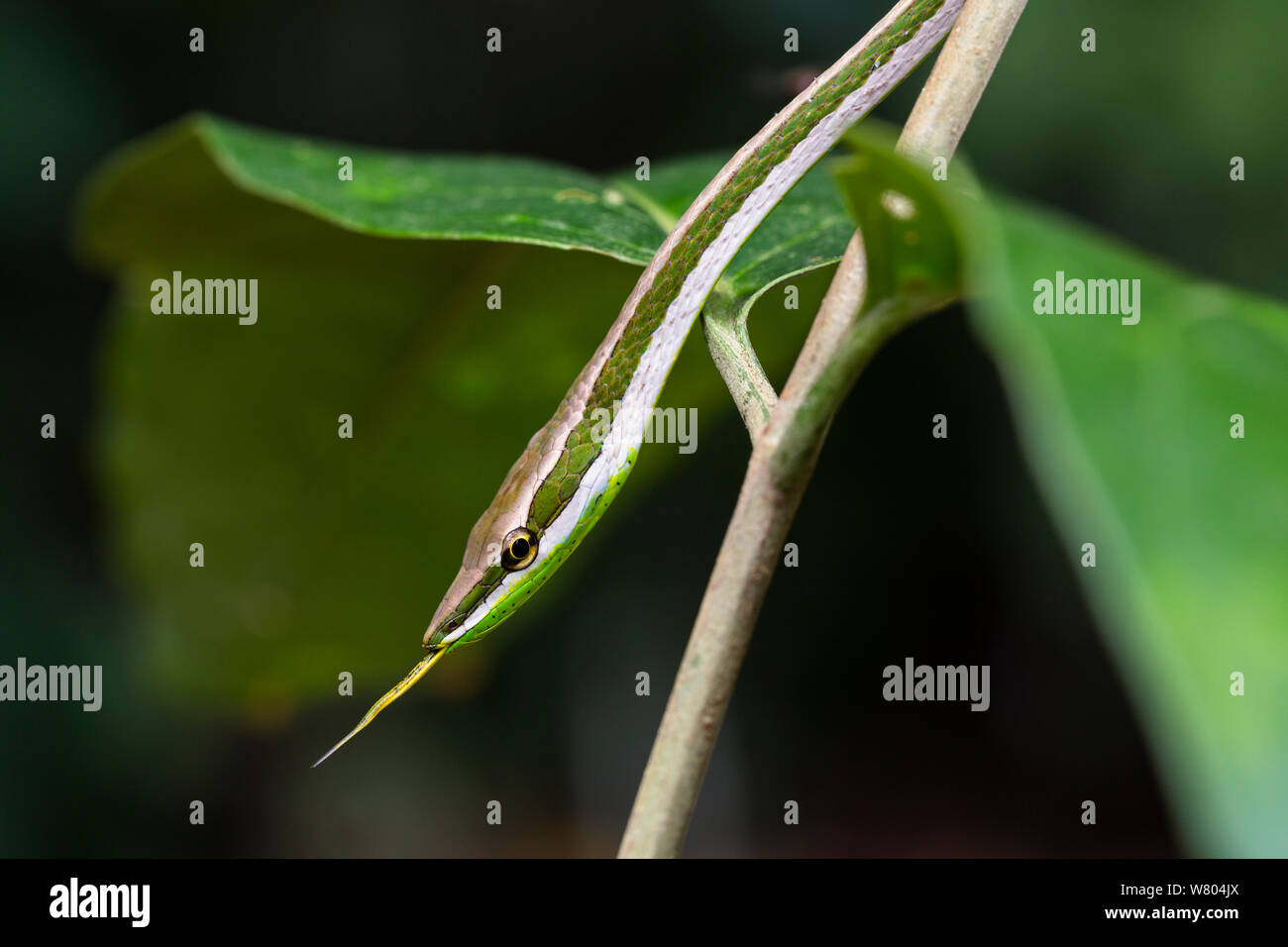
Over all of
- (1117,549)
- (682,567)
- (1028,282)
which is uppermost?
(682,567)

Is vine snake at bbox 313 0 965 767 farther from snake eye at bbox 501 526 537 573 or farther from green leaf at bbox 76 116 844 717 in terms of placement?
green leaf at bbox 76 116 844 717

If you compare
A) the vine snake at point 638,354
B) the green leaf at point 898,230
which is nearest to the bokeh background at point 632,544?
the vine snake at point 638,354

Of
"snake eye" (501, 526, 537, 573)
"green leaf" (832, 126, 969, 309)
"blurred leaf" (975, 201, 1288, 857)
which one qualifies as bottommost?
"blurred leaf" (975, 201, 1288, 857)

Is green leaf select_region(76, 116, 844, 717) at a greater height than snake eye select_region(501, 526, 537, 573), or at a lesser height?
greater

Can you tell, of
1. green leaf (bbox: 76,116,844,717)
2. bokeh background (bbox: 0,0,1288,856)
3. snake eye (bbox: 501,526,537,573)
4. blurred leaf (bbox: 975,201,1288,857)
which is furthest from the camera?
bokeh background (bbox: 0,0,1288,856)

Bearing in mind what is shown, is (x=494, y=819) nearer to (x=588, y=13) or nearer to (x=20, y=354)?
(x=20, y=354)

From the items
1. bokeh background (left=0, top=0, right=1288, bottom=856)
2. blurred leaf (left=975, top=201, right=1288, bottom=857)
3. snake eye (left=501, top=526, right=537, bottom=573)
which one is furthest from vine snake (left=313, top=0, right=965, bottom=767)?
bokeh background (left=0, top=0, right=1288, bottom=856)
